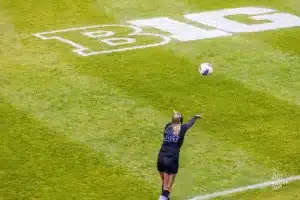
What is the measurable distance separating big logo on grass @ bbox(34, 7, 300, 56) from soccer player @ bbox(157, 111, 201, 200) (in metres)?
10.3

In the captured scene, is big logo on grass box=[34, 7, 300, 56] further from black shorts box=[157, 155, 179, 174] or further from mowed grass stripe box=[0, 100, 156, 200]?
black shorts box=[157, 155, 179, 174]

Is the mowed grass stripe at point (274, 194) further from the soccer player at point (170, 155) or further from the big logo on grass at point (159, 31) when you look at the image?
the big logo on grass at point (159, 31)

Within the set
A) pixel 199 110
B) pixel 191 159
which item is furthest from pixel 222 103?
pixel 191 159

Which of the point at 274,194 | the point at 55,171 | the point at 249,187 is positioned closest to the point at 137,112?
the point at 55,171

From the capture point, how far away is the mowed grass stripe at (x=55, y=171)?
17.0 m

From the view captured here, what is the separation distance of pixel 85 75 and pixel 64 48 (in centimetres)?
293

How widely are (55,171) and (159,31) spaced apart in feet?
38.3

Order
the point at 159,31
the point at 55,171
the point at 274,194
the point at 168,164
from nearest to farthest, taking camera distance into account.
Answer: the point at 168,164
the point at 274,194
the point at 55,171
the point at 159,31

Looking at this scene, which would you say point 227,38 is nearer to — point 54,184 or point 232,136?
point 232,136

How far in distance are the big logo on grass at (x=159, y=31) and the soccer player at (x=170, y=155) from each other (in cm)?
1026

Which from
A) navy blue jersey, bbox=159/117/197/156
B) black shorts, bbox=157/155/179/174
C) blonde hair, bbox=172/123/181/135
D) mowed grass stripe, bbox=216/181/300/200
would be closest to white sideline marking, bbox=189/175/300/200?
mowed grass stripe, bbox=216/181/300/200

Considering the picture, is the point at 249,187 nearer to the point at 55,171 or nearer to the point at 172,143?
the point at 172,143

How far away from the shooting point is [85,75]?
2395 cm

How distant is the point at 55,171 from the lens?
17.9 metres
